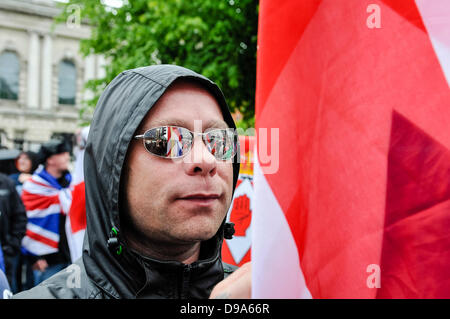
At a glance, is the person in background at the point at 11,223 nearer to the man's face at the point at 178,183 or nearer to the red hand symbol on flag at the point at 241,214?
the red hand symbol on flag at the point at 241,214

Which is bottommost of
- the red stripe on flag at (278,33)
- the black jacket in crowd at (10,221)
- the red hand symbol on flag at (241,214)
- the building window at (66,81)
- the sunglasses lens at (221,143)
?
the black jacket in crowd at (10,221)

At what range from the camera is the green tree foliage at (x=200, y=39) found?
7.95 m

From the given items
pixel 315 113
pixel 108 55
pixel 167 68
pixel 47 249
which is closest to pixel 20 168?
pixel 47 249

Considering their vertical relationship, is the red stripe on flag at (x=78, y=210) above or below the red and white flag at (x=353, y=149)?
below

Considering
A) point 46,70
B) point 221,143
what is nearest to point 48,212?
point 221,143

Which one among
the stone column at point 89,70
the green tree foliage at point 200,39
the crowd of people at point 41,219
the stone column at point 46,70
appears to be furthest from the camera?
the stone column at point 46,70

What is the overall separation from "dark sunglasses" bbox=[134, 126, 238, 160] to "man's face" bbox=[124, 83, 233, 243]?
0.06 ft

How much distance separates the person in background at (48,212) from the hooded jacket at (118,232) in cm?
399

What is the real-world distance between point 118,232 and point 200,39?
7370mm

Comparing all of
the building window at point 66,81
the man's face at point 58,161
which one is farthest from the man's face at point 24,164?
the building window at point 66,81

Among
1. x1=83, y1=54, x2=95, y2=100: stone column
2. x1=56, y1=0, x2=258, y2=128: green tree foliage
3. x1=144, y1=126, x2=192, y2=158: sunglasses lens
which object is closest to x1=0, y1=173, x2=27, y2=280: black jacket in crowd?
x1=56, y1=0, x2=258, y2=128: green tree foliage

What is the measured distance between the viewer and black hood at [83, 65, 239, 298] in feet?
4.54
